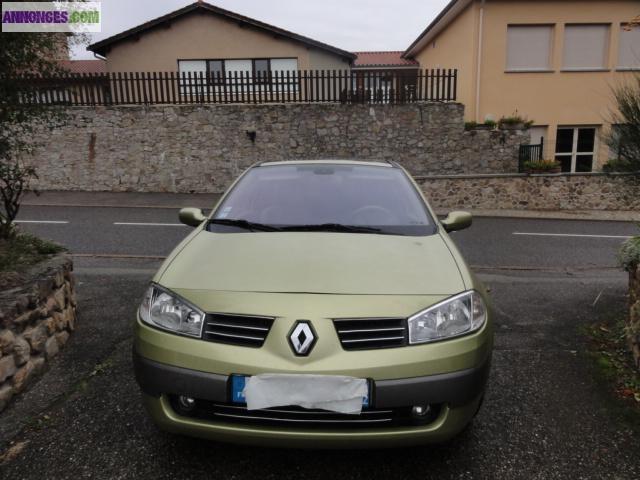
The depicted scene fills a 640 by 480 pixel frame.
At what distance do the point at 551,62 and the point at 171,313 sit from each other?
1842 centimetres

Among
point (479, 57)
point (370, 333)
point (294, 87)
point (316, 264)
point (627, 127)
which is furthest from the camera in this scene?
point (479, 57)

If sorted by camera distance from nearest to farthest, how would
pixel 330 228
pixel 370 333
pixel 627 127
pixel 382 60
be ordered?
pixel 370 333
pixel 330 228
pixel 627 127
pixel 382 60

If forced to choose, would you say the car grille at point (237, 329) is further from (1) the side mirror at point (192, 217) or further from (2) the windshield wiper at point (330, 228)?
(1) the side mirror at point (192, 217)

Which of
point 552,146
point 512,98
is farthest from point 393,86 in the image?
point 552,146

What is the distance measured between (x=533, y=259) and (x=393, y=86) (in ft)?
29.2

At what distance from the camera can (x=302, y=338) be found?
2.11m

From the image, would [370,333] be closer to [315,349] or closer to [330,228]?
[315,349]

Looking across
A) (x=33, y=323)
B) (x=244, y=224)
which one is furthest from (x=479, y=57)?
(x=33, y=323)

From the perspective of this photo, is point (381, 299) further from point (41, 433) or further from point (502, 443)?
point (41, 433)

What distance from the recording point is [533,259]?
7.48 m

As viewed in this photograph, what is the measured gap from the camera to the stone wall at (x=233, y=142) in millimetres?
14578

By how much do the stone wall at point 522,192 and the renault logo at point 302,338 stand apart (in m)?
12.0

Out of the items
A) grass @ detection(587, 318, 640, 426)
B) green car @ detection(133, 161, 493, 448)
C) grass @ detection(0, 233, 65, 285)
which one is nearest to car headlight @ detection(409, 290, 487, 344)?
green car @ detection(133, 161, 493, 448)

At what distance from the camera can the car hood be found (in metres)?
2.34
